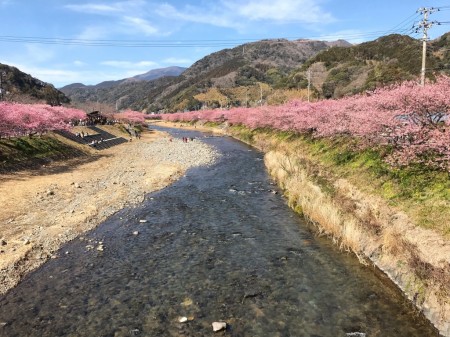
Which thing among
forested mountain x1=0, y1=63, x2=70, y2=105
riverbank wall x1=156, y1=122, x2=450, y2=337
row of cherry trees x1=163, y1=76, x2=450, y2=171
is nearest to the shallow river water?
riverbank wall x1=156, y1=122, x2=450, y2=337

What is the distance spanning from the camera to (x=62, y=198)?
27672 millimetres

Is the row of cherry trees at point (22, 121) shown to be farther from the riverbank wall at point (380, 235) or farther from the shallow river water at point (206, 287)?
the riverbank wall at point (380, 235)

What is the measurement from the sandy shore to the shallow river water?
49.7 inches

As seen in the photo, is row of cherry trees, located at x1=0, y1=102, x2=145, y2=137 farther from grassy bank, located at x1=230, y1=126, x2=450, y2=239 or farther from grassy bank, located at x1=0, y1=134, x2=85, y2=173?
grassy bank, located at x1=230, y1=126, x2=450, y2=239

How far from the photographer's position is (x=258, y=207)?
2550 cm

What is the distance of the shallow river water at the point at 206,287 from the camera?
11773 millimetres

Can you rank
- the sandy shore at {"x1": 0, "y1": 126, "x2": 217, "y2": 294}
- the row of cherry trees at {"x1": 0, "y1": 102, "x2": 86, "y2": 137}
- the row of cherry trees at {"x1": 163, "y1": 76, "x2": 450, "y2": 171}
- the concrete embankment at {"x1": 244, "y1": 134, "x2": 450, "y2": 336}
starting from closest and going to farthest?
the concrete embankment at {"x1": 244, "y1": 134, "x2": 450, "y2": 336} < the sandy shore at {"x1": 0, "y1": 126, "x2": 217, "y2": 294} < the row of cherry trees at {"x1": 163, "y1": 76, "x2": 450, "y2": 171} < the row of cherry trees at {"x1": 0, "y1": 102, "x2": 86, "y2": 137}

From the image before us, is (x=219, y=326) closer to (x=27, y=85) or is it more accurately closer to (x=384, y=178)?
(x=384, y=178)

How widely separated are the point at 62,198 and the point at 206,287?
60.5ft

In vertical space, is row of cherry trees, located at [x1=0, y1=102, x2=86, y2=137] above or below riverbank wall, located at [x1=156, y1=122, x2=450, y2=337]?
above

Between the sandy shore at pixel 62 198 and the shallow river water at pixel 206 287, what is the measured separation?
126 centimetres

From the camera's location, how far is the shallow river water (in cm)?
1177

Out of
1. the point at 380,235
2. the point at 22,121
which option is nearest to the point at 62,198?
the point at 22,121

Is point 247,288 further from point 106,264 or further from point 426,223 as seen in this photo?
point 426,223
